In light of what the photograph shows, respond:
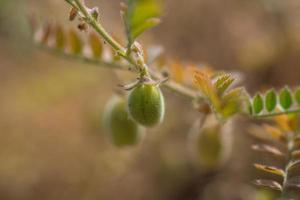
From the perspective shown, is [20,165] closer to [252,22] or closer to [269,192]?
[269,192]

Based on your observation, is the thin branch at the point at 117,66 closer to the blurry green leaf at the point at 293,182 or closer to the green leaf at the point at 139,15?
the blurry green leaf at the point at 293,182

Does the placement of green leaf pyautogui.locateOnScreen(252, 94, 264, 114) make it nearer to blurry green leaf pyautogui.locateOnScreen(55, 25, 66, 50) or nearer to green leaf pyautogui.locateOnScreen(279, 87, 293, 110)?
green leaf pyautogui.locateOnScreen(279, 87, 293, 110)

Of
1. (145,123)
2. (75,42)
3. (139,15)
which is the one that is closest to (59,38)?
(75,42)

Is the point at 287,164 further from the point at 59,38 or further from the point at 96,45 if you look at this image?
the point at 59,38

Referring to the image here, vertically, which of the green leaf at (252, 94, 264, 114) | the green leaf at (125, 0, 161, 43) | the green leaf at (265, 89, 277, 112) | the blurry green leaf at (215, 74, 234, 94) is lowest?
the green leaf at (125, 0, 161, 43)

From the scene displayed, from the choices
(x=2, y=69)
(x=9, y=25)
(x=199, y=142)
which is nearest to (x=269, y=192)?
(x=199, y=142)

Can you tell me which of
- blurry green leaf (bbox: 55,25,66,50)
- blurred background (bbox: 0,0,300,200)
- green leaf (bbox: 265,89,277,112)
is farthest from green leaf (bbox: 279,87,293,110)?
blurred background (bbox: 0,0,300,200)
